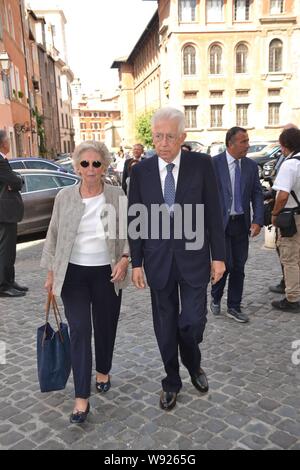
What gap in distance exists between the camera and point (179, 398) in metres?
3.49

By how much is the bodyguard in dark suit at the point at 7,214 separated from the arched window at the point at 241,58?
38.1 meters

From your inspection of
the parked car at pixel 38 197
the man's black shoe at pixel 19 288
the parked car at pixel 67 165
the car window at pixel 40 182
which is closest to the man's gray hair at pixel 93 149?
the man's black shoe at pixel 19 288

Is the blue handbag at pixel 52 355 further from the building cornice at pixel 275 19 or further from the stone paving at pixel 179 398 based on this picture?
the building cornice at pixel 275 19

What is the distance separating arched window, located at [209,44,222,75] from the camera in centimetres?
3984

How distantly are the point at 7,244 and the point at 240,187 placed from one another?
10.1 feet

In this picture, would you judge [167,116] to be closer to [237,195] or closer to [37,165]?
[237,195]

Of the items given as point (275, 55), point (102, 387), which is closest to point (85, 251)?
point (102, 387)

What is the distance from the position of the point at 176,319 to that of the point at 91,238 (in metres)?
0.83

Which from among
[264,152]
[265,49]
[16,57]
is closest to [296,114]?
[265,49]

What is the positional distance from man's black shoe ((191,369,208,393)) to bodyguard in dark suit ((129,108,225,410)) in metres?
0.45

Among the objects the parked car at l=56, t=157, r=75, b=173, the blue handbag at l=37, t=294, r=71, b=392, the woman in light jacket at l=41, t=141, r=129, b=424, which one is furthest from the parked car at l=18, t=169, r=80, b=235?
the woman in light jacket at l=41, t=141, r=129, b=424

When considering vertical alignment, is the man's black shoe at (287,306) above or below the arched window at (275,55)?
below

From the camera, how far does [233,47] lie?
39844mm

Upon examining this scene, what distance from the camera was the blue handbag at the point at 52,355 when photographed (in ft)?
10.9
